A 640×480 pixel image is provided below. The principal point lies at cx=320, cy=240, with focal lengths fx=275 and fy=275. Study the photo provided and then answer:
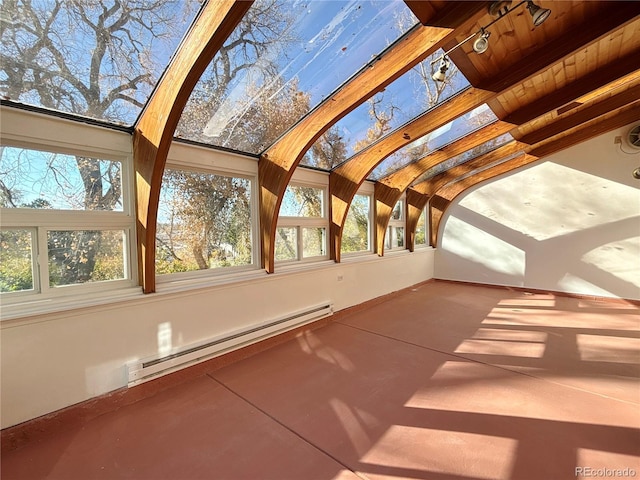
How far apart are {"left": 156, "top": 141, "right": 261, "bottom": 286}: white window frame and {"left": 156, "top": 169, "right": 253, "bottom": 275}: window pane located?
46 mm

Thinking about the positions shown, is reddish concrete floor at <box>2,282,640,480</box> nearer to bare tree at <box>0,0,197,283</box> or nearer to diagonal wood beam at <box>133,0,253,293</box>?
diagonal wood beam at <box>133,0,253,293</box>

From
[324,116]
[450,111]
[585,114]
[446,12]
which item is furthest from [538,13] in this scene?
[585,114]

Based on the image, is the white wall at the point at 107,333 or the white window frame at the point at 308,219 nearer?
the white wall at the point at 107,333

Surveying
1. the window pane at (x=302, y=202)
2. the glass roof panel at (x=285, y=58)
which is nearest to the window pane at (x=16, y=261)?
the glass roof panel at (x=285, y=58)

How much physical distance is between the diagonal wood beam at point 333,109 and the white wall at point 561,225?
17.5ft

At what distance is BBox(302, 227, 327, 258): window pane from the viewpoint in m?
4.34

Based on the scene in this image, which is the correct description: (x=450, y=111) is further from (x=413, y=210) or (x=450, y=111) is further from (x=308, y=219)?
(x=413, y=210)

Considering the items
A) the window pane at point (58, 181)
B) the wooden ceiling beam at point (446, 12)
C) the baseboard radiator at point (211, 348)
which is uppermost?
the wooden ceiling beam at point (446, 12)

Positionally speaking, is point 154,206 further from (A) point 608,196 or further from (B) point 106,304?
(A) point 608,196

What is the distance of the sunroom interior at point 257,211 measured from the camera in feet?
5.77

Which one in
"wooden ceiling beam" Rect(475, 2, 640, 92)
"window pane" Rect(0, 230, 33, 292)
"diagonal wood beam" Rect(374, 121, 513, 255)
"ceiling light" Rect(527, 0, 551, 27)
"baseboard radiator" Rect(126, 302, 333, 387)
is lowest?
"baseboard radiator" Rect(126, 302, 333, 387)

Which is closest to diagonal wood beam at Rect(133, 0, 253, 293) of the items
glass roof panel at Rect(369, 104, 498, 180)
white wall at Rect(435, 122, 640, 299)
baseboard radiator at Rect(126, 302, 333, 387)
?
baseboard radiator at Rect(126, 302, 333, 387)

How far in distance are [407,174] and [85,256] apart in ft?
15.6

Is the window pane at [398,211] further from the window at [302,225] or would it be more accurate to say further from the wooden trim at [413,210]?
the window at [302,225]
